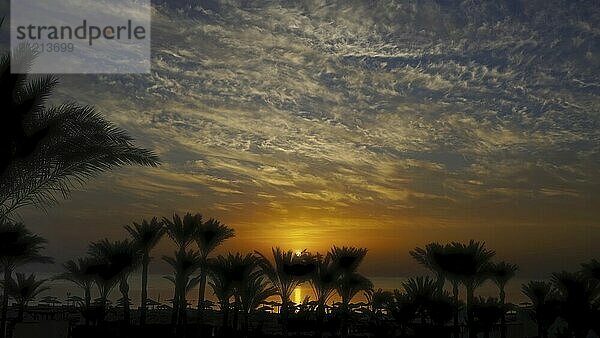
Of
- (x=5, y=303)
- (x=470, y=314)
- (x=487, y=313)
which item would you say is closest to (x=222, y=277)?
(x=5, y=303)

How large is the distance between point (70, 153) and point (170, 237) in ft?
62.8

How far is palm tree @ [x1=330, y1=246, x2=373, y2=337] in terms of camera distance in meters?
35.3

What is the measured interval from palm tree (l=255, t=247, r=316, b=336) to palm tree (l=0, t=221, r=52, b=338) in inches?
426

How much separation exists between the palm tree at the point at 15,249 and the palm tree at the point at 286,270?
426 inches

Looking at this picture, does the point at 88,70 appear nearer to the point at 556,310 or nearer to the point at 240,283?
the point at 240,283

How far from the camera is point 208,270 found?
106 feet

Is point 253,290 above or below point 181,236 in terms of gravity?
below

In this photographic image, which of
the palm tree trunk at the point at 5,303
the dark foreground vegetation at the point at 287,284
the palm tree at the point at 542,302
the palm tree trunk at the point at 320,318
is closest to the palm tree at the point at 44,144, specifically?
the dark foreground vegetation at the point at 287,284

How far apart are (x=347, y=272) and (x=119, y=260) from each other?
39.9 ft

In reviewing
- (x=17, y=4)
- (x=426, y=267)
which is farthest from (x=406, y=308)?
(x=17, y=4)

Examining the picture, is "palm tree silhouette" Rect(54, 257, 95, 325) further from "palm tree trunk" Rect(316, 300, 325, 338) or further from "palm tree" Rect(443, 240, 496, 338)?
"palm tree" Rect(443, 240, 496, 338)

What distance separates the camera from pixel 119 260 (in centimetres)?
3216

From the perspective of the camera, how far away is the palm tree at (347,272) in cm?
3531

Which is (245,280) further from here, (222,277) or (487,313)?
(487,313)
